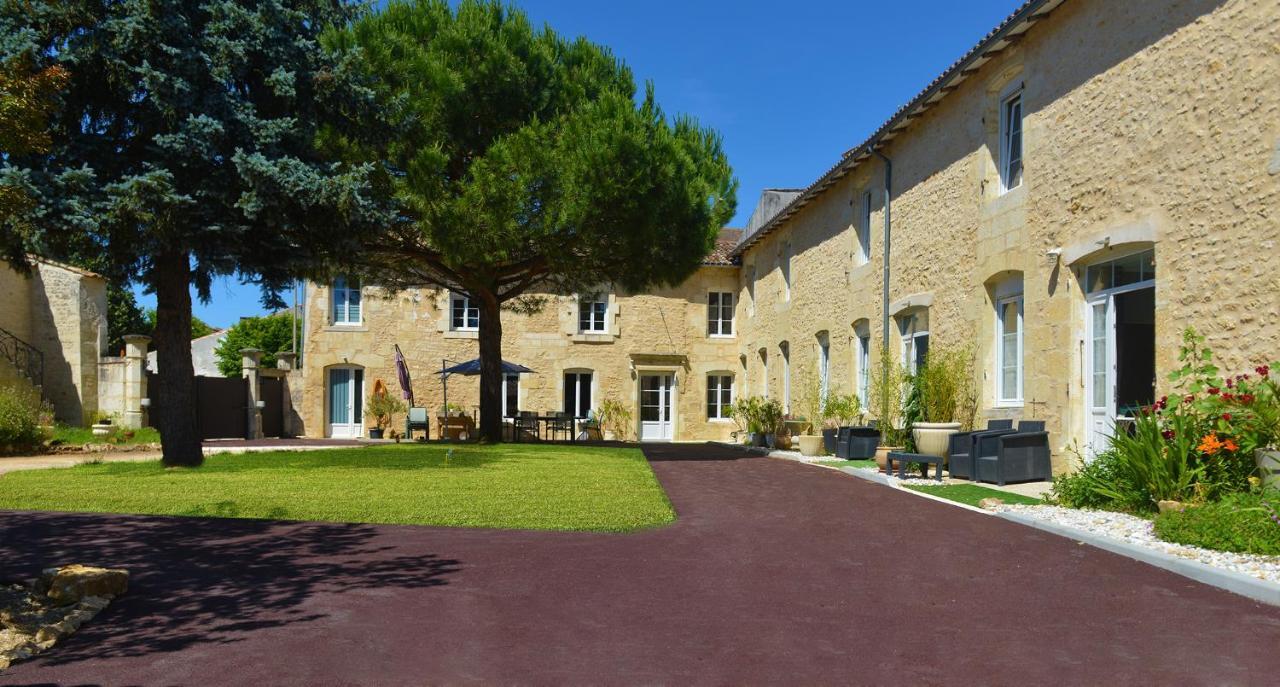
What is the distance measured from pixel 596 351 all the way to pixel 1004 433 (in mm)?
15818

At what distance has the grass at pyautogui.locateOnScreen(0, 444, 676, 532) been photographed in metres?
7.74

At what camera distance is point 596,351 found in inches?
981

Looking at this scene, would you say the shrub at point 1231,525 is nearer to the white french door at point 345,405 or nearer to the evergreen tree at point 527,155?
the evergreen tree at point 527,155

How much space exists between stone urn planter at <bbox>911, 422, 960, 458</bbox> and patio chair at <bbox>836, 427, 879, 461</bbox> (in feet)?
8.99

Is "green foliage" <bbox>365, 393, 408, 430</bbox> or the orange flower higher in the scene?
the orange flower

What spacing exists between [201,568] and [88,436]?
14016 millimetres

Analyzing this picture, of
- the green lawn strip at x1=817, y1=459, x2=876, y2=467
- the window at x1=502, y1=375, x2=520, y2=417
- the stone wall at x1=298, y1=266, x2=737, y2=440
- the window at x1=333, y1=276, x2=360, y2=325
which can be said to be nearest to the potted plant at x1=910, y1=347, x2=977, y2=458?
the green lawn strip at x1=817, y1=459, x2=876, y2=467

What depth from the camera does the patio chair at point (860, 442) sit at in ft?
46.3

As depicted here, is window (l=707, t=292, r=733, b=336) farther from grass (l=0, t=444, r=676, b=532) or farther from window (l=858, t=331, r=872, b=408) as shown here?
grass (l=0, t=444, r=676, b=532)

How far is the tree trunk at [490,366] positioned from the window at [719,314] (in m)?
9.61

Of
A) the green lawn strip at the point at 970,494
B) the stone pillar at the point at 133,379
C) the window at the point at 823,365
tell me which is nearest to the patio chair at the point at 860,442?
the window at the point at 823,365

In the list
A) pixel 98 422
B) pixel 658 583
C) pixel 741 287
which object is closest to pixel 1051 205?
pixel 658 583

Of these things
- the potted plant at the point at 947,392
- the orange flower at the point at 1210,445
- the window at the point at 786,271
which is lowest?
the orange flower at the point at 1210,445

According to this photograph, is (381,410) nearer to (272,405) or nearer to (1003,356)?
(272,405)
